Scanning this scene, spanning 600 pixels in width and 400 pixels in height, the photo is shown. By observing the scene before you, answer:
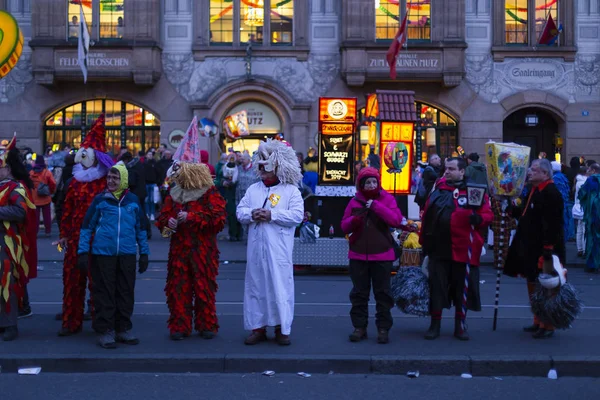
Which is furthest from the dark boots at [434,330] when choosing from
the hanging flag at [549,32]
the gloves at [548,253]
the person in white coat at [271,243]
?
the hanging flag at [549,32]

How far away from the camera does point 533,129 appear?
27000 mm

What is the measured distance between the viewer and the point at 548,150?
2708cm

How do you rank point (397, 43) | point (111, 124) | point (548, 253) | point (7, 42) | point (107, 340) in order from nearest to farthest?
point (107, 340)
point (548, 253)
point (7, 42)
point (397, 43)
point (111, 124)

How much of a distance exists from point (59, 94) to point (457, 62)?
11.9 m

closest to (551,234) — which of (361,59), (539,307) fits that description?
(539,307)

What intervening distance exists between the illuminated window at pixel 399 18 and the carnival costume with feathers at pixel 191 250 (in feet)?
59.0

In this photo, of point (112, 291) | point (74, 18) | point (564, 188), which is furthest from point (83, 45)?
point (112, 291)

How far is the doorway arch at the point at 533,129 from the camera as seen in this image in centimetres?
2683

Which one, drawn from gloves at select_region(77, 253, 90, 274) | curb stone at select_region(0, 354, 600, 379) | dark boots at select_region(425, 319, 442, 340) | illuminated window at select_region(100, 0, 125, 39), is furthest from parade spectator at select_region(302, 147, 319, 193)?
curb stone at select_region(0, 354, 600, 379)

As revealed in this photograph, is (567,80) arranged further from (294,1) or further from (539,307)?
(539,307)

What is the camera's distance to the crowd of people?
8.47 meters

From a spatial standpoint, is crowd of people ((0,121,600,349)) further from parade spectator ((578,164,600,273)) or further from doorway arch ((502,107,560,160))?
doorway arch ((502,107,560,160))

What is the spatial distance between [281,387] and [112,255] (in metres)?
2.22

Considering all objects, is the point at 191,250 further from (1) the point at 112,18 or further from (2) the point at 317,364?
(1) the point at 112,18
